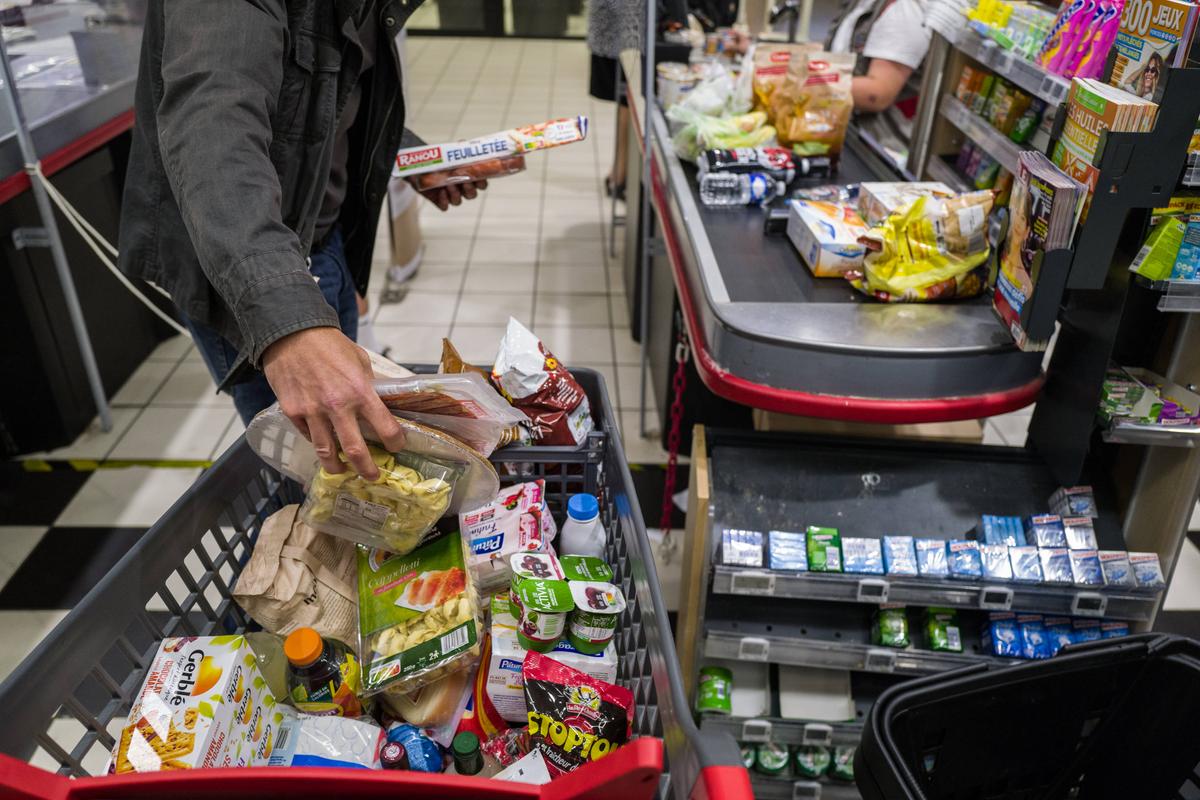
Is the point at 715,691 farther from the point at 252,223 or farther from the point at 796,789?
the point at 252,223

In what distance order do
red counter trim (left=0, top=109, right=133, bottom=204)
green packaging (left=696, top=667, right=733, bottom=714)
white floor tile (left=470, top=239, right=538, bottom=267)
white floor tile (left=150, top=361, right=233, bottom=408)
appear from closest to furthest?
green packaging (left=696, top=667, right=733, bottom=714), red counter trim (left=0, top=109, right=133, bottom=204), white floor tile (left=150, top=361, right=233, bottom=408), white floor tile (left=470, top=239, right=538, bottom=267)

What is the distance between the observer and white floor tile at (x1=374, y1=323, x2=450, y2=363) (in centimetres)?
355

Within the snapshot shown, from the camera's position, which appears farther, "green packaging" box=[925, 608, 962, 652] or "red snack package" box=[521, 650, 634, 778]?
"green packaging" box=[925, 608, 962, 652]

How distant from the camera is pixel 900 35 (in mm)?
2877

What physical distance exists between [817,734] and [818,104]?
1655 millimetres

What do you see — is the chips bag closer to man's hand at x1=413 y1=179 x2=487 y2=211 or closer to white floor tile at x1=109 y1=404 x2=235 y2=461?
man's hand at x1=413 y1=179 x2=487 y2=211

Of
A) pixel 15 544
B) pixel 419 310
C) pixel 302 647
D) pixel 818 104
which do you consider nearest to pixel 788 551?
pixel 302 647

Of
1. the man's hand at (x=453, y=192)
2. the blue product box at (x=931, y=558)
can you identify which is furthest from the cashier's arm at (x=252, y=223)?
the blue product box at (x=931, y=558)

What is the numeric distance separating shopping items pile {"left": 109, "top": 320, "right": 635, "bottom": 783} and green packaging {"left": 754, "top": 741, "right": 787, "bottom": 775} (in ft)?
2.74

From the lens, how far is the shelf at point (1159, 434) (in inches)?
56.9

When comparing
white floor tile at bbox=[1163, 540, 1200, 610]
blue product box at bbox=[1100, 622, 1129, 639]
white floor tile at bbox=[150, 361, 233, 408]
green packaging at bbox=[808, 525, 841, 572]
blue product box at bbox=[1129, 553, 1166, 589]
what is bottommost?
white floor tile at bbox=[1163, 540, 1200, 610]

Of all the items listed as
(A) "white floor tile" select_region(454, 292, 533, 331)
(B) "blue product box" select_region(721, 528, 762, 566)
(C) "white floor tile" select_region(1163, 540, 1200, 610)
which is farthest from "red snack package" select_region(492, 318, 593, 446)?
(A) "white floor tile" select_region(454, 292, 533, 331)

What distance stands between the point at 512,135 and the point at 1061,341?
3.72ft

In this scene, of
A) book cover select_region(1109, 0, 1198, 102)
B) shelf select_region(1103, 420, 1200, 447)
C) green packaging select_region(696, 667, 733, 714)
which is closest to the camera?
book cover select_region(1109, 0, 1198, 102)
